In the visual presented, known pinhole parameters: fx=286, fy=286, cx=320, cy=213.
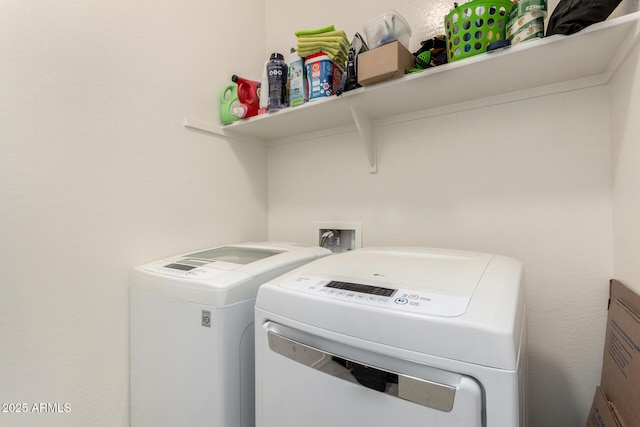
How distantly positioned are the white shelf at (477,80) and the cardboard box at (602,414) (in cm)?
100

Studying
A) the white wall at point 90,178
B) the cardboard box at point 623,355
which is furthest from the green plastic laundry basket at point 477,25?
the white wall at point 90,178

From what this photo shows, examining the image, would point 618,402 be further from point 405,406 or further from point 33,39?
point 33,39

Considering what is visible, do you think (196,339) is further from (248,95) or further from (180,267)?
(248,95)

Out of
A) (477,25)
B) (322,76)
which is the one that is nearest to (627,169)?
(477,25)

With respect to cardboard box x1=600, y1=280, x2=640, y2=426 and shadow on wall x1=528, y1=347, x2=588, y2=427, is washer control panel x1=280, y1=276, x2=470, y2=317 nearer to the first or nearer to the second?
cardboard box x1=600, y1=280, x2=640, y2=426

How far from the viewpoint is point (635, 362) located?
0.72 meters

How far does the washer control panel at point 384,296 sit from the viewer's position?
1.90ft

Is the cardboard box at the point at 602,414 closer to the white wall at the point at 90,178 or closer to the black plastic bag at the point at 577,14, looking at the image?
the black plastic bag at the point at 577,14

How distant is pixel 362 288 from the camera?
2.33ft

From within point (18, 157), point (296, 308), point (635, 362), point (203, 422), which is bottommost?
point (203, 422)

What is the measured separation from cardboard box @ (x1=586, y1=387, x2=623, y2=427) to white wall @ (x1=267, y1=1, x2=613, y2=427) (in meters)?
0.19

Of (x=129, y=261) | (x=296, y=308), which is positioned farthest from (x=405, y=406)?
(x=129, y=261)

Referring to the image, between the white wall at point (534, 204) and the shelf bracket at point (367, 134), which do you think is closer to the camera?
the white wall at point (534, 204)

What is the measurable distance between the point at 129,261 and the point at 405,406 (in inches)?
46.7
